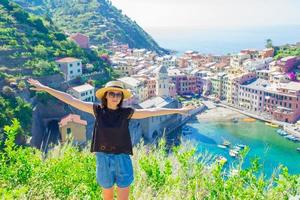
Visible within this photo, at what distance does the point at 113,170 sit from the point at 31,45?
879 inches

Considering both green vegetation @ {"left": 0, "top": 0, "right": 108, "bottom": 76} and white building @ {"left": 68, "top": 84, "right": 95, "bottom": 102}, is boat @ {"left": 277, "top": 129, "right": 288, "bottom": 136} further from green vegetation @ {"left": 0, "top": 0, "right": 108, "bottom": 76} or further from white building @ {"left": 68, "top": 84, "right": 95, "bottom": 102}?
green vegetation @ {"left": 0, "top": 0, "right": 108, "bottom": 76}

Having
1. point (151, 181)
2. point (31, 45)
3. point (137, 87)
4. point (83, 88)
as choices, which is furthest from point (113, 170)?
point (137, 87)

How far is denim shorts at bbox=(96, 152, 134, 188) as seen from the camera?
3.12 metres

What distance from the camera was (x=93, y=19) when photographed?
51969 mm

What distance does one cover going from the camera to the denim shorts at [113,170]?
3121 mm

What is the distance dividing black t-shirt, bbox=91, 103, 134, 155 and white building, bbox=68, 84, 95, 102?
18.4 m

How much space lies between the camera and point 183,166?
4672 millimetres

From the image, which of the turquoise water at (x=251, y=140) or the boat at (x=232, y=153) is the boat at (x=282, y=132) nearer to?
the turquoise water at (x=251, y=140)

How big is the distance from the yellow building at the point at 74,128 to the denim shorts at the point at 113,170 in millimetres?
15154

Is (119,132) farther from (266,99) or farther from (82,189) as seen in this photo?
(266,99)

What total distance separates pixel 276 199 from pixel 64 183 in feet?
7.67

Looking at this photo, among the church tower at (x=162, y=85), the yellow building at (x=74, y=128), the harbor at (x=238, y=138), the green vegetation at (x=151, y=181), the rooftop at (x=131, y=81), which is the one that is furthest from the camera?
the church tower at (x=162, y=85)

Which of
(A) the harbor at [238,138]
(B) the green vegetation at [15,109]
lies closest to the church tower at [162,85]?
(A) the harbor at [238,138]

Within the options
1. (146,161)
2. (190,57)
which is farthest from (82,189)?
(190,57)
